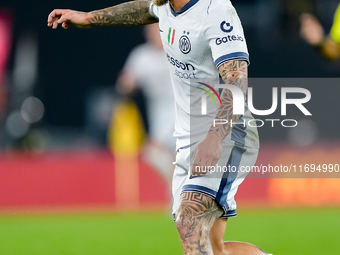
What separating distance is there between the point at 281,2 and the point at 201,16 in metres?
16.1

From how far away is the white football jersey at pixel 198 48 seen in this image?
3.75 m

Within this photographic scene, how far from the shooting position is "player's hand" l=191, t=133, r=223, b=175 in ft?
10.9

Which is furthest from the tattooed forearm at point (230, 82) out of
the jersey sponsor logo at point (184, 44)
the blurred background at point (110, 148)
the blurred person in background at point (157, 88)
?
the blurred person in background at point (157, 88)

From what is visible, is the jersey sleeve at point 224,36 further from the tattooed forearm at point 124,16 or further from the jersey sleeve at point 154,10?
the tattooed forearm at point 124,16

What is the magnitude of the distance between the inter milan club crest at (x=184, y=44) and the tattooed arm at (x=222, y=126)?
13.6 inches

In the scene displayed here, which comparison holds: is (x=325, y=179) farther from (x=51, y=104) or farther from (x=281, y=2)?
(x=51, y=104)

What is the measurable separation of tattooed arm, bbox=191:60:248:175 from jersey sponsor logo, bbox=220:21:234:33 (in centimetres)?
21

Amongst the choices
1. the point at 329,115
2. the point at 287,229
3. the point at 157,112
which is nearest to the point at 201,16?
the point at 157,112

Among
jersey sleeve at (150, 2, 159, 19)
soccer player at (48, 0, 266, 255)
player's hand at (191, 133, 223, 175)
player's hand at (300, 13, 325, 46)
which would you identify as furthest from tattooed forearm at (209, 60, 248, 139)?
player's hand at (300, 13, 325, 46)

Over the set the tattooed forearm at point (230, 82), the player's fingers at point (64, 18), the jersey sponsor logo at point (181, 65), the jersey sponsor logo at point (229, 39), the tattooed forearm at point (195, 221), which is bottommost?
the tattooed forearm at point (195, 221)

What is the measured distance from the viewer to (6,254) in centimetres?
694

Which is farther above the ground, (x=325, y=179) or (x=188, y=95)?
(x=188, y=95)

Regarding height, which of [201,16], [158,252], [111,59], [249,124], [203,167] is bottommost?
[158,252]

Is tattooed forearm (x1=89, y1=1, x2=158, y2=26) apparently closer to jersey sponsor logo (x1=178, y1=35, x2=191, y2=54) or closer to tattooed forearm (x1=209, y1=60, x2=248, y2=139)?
jersey sponsor logo (x1=178, y1=35, x2=191, y2=54)
